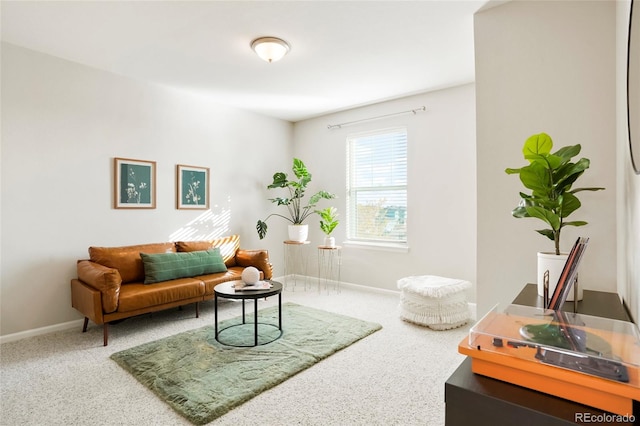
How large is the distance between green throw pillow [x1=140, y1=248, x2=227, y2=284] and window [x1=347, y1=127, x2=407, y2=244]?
2.13m

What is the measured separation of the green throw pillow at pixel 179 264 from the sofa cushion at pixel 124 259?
0.11 meters

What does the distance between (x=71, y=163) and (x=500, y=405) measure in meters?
4.12

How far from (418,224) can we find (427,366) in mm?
2193

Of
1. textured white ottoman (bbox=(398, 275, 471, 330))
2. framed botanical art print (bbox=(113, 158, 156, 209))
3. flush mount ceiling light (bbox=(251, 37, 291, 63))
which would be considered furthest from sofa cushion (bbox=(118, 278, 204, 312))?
flush mount ceiling light (bbox=(251, 37, 291, 63))

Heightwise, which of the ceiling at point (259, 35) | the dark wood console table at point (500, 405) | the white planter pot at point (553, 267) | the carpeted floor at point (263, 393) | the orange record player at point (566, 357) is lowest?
the carpeted floor at point (263, 393)

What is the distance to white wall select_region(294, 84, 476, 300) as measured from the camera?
13.3 ft

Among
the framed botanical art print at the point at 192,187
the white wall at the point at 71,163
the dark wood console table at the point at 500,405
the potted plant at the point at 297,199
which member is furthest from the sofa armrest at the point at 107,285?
the dark wood console table at the point at 500,405

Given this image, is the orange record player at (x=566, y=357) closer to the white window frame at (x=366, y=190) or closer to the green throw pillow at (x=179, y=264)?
the green throw pillow at (x=179, y=264)

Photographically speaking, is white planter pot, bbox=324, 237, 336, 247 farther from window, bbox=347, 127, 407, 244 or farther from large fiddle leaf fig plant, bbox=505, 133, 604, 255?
large fiddle leaf fig plant, bbox=505, 133, 604, 255

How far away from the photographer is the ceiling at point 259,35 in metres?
2.56

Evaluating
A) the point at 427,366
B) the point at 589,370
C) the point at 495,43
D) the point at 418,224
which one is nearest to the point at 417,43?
the point at 495,43

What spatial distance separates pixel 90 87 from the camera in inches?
142

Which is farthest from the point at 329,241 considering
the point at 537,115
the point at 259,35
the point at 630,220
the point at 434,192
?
the point at 630,220

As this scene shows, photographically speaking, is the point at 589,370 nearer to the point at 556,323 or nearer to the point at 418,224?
the point at 556,323
